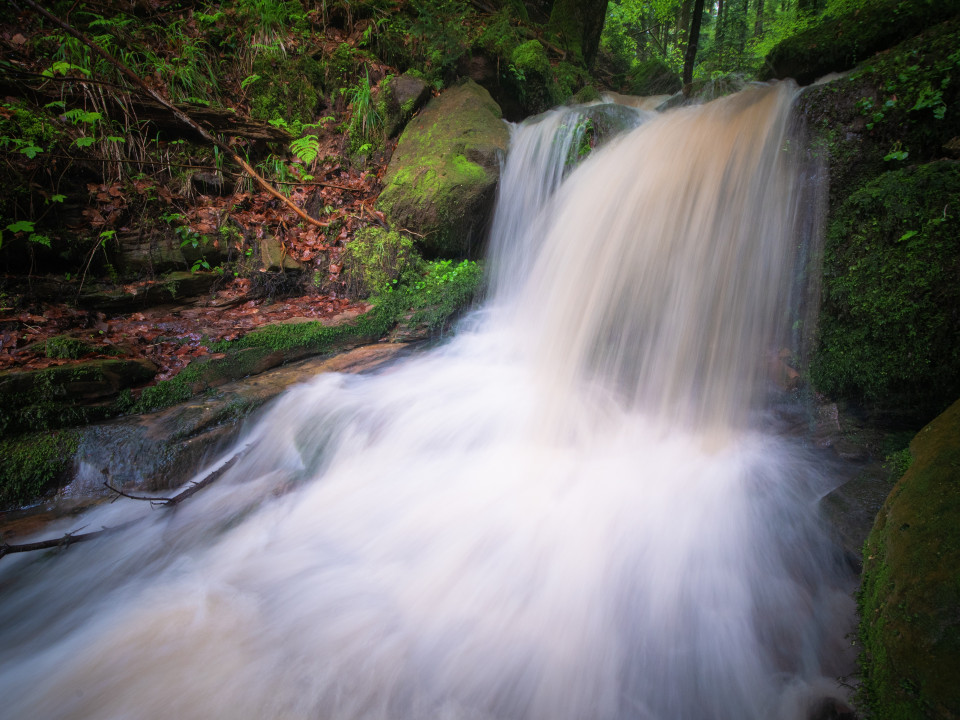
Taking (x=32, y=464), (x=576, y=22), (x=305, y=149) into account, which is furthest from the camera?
(x=576, y=22)

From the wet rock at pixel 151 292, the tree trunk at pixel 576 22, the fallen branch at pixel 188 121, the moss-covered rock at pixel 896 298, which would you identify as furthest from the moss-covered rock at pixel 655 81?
the wet rock at pixel 151 292

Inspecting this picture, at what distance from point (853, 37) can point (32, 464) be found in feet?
24.6

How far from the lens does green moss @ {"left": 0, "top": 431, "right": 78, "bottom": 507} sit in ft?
9.32

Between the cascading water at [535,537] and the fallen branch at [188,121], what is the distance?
9.45ft

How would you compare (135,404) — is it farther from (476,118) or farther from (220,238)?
(476,118)

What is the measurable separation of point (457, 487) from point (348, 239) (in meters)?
3.64

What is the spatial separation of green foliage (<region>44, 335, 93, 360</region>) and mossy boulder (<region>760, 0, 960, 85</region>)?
7.21 m

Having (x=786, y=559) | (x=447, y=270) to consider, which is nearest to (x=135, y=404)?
(x=447, y=270)

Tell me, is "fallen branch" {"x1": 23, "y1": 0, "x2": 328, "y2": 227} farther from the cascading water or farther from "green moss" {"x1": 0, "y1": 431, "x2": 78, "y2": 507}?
"green moss" {"x1": 0, "y1": 431, "x2": 78, "y2": 507}

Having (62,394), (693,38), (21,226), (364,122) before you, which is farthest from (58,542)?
(693,38)

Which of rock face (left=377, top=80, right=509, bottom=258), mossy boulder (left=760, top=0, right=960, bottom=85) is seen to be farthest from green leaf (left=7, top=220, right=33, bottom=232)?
mossy boulder (left=760, top=0, right=960, bottom=85)

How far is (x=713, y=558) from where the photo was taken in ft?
7.95

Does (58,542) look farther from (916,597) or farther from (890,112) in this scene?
(890,112)

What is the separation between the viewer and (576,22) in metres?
9.48
